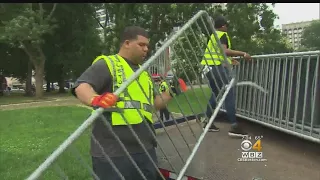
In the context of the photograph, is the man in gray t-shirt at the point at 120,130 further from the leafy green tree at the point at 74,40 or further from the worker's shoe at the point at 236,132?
the leafy green tree at the point at 74,40

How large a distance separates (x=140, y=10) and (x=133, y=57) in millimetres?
18175

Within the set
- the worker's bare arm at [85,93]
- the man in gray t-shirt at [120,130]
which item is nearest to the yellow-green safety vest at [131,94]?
the man in gray t-shirt at [120,130]

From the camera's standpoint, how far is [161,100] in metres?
2.79

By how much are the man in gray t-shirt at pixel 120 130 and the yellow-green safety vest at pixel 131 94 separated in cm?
4

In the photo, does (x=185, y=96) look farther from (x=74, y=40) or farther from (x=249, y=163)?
(x=74, y=40)

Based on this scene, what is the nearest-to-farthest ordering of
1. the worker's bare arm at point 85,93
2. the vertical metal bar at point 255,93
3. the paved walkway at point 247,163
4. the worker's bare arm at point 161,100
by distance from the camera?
1. the worker's bare arm at point 85,93
2. the worker's bare arm at point 161,100
3. the paved walkway at point 247,163
4. the vertical metal bar at point 255,93

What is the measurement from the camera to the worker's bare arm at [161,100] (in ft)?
9.12

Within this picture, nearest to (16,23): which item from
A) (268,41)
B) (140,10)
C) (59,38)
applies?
(140,10)

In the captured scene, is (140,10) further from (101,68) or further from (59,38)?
(101,68)

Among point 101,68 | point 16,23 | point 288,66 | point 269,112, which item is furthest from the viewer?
point 16,23

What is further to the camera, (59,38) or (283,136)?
(59,38)

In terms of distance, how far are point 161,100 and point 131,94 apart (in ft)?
1.17

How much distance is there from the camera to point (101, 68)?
100 inches

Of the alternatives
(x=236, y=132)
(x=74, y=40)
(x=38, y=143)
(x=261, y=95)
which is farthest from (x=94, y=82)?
(x=74, y=40)
